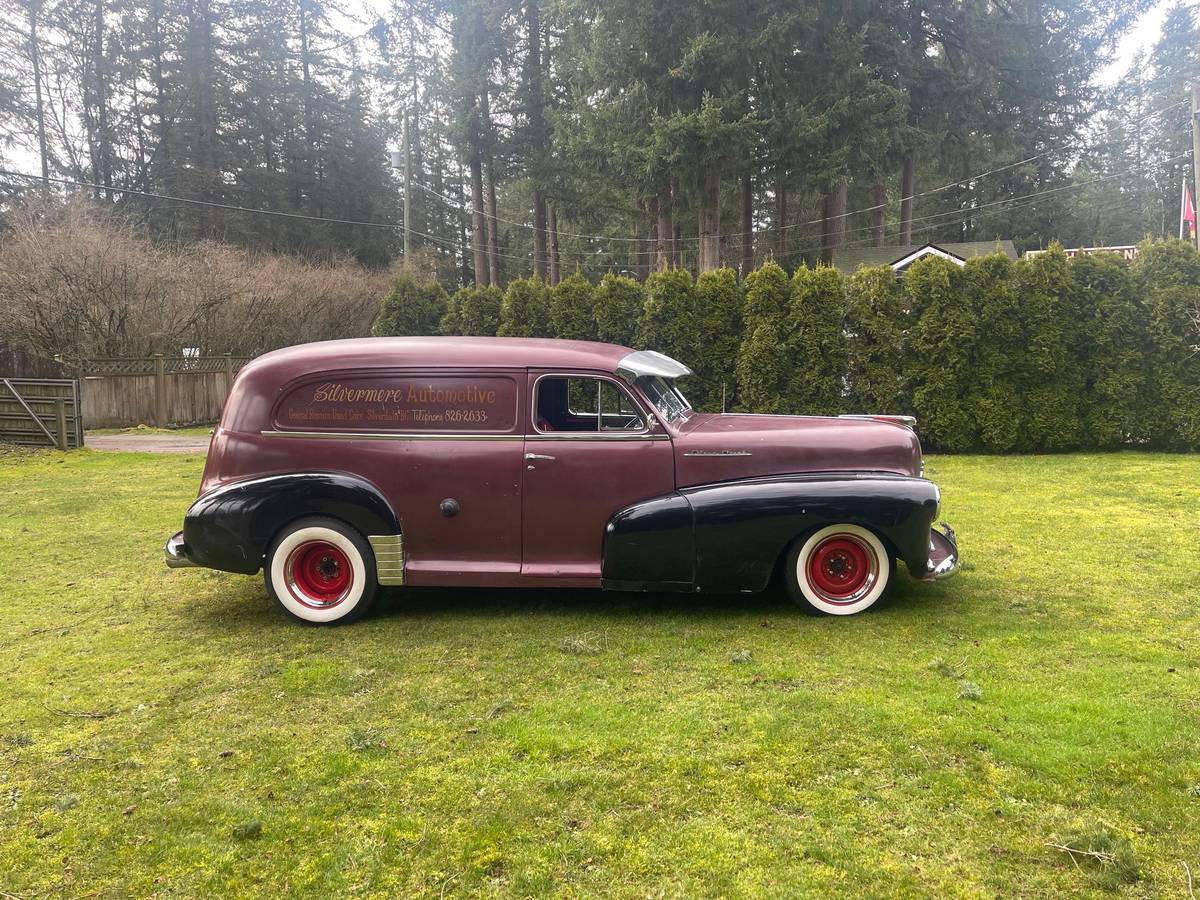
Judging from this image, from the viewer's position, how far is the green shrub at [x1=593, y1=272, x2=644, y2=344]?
45.4 feet

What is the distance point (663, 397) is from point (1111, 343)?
32.6ft

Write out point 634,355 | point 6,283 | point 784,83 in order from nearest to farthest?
point 634,355
point 6,283
point 784,83

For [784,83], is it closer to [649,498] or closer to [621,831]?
[649,498]

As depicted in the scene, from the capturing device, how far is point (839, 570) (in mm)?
5125

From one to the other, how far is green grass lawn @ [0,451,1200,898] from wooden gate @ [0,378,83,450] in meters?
10.0

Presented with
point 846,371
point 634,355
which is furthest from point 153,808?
point 846,371

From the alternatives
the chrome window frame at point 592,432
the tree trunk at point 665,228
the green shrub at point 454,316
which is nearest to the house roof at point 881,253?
the tree trunk at point 665,228

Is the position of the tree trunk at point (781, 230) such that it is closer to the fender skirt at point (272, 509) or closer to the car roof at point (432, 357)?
the car roof at point (432, 357)

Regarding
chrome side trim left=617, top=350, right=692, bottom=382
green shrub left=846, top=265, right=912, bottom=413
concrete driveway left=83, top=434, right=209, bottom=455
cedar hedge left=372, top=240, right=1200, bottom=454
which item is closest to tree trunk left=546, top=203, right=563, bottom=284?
concrete driveway left=83, top=434, right=209, bottom=455

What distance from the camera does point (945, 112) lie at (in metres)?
25.8

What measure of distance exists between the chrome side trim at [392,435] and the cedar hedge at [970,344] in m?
8.55

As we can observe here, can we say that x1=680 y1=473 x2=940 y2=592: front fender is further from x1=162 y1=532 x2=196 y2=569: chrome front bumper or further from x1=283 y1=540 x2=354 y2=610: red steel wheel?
x1=162 y1=532 x2=196 y2=569: chrome front bumper

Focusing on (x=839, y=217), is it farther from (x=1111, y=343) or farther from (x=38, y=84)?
(x=38, y=84)

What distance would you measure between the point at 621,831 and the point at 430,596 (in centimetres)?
341
